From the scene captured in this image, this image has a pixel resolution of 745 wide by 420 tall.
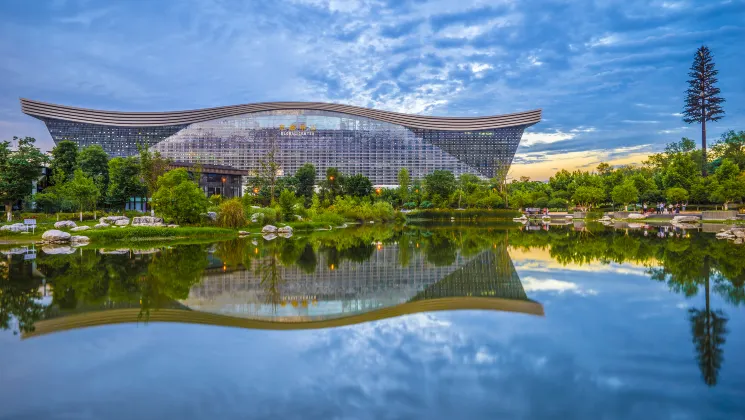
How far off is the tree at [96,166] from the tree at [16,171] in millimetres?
9032

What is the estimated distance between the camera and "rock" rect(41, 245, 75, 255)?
19.4 metres

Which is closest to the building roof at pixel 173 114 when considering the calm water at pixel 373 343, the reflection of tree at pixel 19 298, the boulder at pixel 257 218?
the boulder at pixel 257 218

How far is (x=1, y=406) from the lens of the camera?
4.84 meters

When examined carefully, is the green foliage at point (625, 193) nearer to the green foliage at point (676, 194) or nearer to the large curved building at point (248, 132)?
the green foliage at point (676, 194)

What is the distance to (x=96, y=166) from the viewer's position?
4688cm

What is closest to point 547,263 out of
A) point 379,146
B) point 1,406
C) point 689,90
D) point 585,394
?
point 585,394

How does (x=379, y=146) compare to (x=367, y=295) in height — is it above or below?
above

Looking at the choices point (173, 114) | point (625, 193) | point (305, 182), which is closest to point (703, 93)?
point (625, 193)

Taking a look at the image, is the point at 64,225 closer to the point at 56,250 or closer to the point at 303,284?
the point at 56,250

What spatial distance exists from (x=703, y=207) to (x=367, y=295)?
57.0 m

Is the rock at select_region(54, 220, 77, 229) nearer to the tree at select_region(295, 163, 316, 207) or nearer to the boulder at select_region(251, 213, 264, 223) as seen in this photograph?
the boulder at select_region(251, 213, 264, 223)

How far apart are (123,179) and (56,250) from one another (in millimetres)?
26869

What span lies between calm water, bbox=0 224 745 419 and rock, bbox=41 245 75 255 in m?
6.17

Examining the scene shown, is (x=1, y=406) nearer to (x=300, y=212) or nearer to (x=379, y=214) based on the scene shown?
(x=300, y=212)
